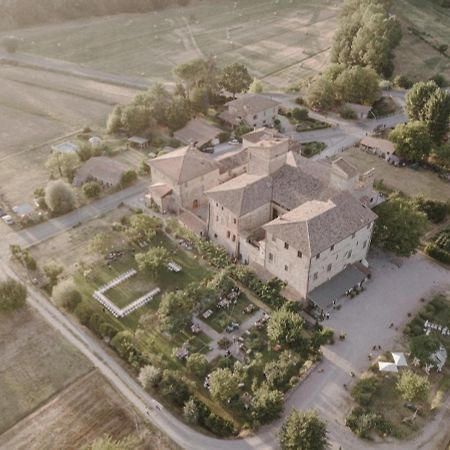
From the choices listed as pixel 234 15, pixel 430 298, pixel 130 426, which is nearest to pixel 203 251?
pixel 130 426

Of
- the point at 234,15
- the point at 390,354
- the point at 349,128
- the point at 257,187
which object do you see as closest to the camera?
the point at 390,354

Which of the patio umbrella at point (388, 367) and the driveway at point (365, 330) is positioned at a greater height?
the patio umbrella at point (388, 367)

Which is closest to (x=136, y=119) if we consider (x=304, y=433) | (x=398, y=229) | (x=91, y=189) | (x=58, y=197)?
(x=91, y=189)

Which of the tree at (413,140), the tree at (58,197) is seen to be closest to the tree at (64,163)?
the tree at (58,197)

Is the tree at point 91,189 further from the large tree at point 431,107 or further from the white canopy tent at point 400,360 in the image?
the large tree at point 431,107

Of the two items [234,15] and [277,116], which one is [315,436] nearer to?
[277,116]
